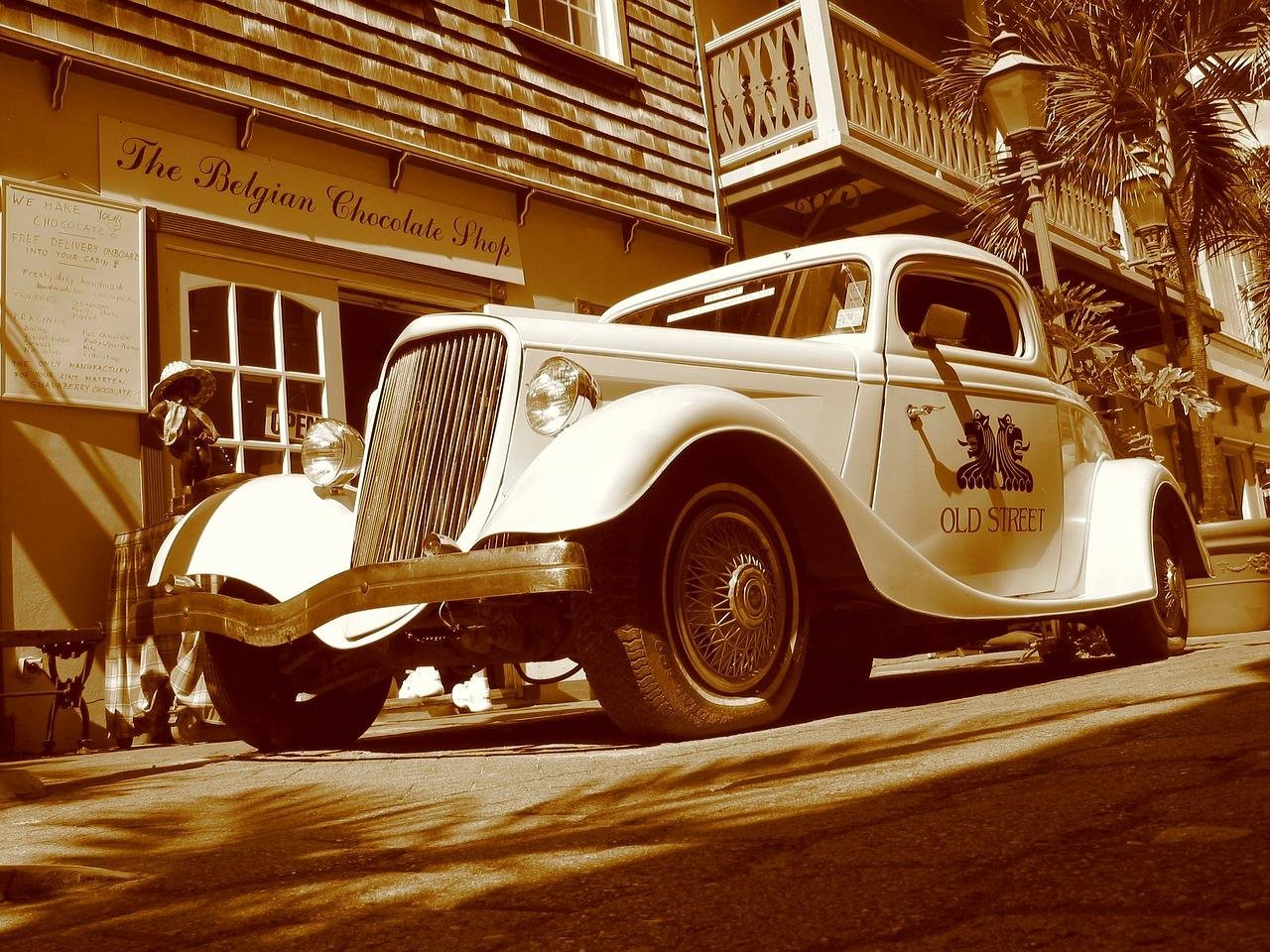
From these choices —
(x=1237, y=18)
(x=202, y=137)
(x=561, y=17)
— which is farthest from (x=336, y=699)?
(x=1237, y=18)

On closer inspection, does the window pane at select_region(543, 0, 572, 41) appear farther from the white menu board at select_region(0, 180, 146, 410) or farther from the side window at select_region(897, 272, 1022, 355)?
the side window at select_region(897, 272, 1022, 355)

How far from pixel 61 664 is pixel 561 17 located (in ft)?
20.3

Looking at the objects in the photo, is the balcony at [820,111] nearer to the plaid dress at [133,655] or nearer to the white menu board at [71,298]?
the white menu board at [71,298]

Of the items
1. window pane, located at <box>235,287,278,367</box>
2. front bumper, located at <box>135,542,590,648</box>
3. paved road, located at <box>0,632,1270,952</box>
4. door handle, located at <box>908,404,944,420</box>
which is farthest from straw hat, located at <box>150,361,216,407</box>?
door handle, located at <box>908,404,944,420</box>

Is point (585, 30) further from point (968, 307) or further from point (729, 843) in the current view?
point (729, 843)

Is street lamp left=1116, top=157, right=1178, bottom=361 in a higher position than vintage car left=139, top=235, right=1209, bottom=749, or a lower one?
higher

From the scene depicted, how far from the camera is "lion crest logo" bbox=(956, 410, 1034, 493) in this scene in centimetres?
484

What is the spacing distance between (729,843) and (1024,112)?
6.53 metres

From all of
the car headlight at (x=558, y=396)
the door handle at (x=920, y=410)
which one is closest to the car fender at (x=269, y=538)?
the car headlight at (x=558, y=396)

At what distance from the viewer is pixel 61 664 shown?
6.25 m

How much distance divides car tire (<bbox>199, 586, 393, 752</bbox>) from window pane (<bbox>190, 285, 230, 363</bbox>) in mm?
2818

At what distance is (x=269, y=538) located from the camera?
13.8 feet

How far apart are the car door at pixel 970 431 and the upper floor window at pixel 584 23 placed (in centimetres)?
537

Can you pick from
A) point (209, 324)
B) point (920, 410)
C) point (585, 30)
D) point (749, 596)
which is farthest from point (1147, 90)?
point (749, 596)
